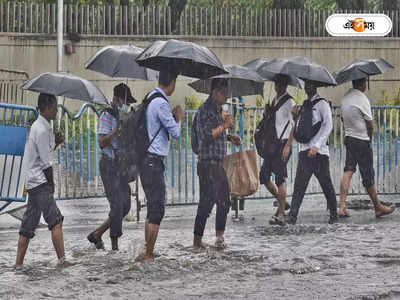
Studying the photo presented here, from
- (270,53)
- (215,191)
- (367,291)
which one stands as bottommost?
(367,291)

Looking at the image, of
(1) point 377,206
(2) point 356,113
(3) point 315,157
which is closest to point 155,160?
(3) point 315,157

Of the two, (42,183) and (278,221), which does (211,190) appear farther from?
(278,221)

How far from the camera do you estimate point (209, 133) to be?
31.7 ft

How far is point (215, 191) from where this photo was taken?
32.1 ft

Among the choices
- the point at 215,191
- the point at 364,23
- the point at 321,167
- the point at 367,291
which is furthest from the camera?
the point at 364,23

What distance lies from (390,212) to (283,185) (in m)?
1.60

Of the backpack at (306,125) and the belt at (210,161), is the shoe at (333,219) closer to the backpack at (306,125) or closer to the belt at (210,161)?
the backpack at (306,125)

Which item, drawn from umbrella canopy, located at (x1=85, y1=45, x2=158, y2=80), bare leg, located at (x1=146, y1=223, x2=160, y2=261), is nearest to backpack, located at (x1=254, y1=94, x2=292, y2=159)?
umbrella canopy, located at (x1=85, y1=45, x2=158, y2=80)

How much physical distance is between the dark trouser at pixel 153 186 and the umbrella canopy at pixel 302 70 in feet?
10.00

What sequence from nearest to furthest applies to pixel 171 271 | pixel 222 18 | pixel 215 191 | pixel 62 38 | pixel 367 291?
pixel 367 291
pixel 171 271
pixel 215 191
pixel 62 38
pixel 222 18

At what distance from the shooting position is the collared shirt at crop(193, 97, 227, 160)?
31.8 ft

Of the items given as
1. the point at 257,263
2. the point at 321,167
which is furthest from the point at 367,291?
the point at 321,167

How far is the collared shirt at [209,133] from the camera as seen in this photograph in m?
9.68

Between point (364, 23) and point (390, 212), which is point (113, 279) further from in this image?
point (364, 23)
